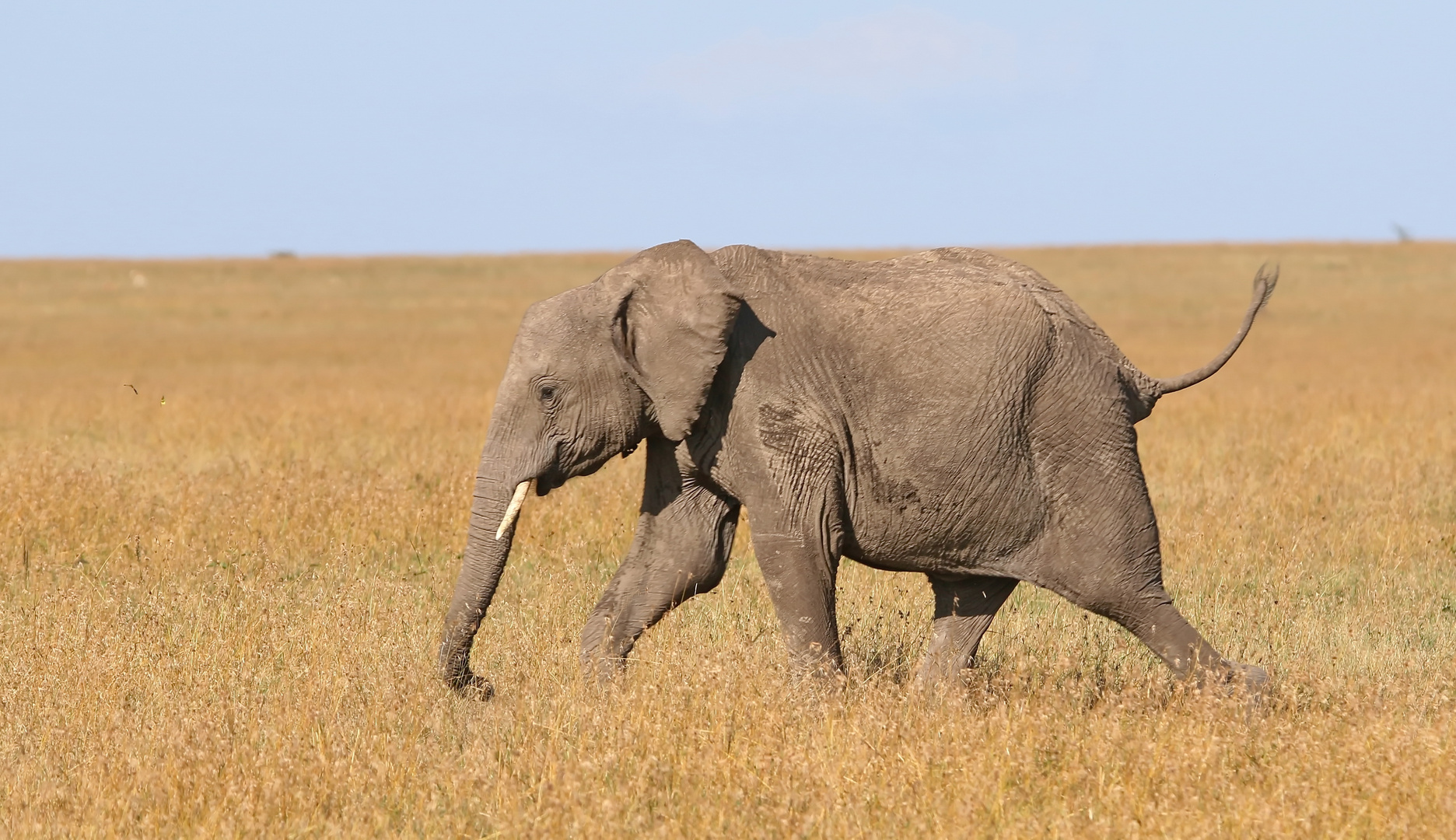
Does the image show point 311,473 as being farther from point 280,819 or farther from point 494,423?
point 280,819

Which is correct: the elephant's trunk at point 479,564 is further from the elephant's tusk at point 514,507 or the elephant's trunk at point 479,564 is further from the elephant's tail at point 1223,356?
the elephant's tail at point 1223,356

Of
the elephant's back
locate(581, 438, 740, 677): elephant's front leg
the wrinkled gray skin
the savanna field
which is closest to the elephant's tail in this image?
the wrinkled gray skin

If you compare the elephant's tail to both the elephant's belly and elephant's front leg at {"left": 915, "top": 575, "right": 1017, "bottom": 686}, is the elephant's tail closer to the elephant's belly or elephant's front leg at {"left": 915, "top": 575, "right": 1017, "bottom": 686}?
the elephant's belly

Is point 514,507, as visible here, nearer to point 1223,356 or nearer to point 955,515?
point 955,515

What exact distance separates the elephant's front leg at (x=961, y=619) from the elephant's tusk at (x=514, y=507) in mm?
1826

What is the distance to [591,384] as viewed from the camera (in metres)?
5.71

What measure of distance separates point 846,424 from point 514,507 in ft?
4.43

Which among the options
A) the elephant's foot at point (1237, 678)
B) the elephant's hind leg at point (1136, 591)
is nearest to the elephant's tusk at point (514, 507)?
the elephant's hind leg at point (1136, 591)

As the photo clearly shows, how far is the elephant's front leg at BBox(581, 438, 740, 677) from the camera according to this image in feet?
20.2

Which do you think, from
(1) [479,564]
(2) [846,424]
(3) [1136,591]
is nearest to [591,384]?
(1) [479,564]

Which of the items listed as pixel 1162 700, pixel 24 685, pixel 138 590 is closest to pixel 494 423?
pixel 24 685

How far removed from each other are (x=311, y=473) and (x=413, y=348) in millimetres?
21795

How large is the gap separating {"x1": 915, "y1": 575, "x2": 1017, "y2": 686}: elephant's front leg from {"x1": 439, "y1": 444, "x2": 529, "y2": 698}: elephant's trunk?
1.88m

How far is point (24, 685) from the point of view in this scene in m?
6.05
